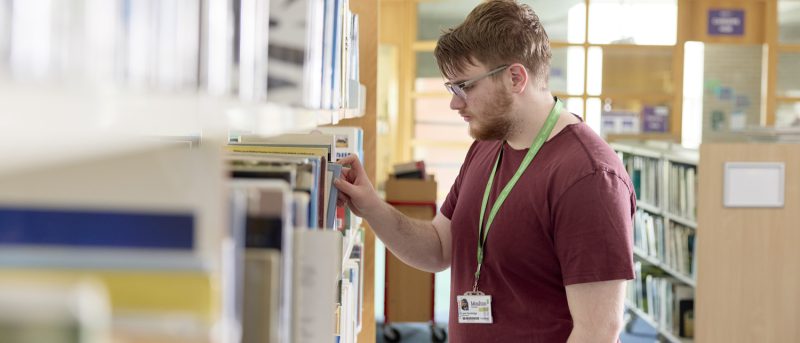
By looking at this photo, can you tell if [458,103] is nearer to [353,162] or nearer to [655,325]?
[353,162]

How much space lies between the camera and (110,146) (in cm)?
72

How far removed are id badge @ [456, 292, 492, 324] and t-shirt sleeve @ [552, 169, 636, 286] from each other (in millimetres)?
259

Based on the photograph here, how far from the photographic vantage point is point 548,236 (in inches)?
82.6

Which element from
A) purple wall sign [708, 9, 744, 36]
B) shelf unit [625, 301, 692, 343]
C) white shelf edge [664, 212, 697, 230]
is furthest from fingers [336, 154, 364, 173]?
purple wall sign [708, 9, 744, 36]

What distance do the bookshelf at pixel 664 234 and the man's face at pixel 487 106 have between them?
3.57 meters

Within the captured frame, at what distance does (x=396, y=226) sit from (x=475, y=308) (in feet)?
1.12

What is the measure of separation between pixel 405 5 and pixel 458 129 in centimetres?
151

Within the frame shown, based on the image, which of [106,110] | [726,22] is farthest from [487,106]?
[726,22]

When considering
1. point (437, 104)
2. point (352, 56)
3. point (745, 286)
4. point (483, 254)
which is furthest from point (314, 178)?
point (437, 104)

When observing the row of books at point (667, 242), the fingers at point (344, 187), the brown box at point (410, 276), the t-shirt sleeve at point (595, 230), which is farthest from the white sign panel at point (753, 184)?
the fingers at point (344, 187)

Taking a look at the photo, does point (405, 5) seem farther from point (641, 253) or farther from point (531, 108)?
point (531, 108)

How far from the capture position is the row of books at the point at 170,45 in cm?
50

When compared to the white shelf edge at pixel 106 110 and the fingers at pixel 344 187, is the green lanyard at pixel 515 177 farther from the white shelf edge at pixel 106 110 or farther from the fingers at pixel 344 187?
the white shelf edge at pixel 106 110

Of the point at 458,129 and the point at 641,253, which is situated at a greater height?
the point at 458,129
